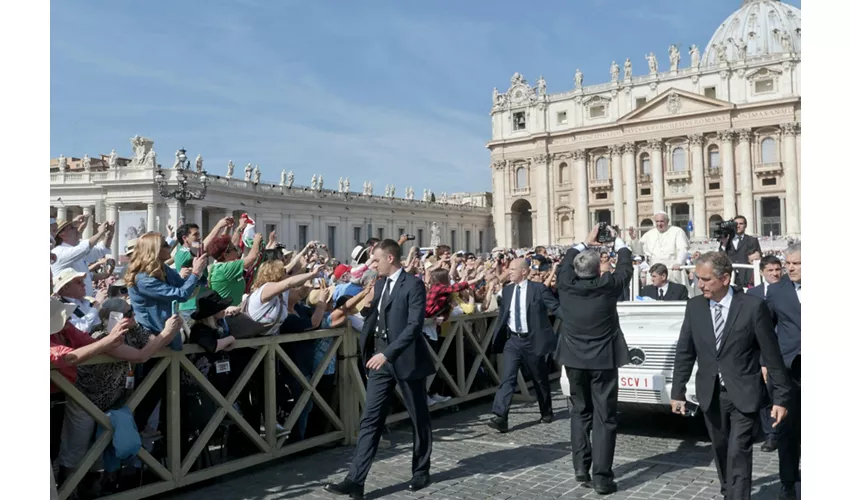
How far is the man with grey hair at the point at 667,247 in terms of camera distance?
9.81 m

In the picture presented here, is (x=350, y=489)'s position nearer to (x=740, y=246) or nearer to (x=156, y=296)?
(x=156, y=296)

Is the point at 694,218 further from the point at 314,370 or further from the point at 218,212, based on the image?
the point at 314,370

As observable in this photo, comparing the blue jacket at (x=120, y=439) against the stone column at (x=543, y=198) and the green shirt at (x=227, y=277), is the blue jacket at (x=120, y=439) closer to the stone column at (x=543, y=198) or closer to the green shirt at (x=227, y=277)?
the green shirt at (x=227, y=277)

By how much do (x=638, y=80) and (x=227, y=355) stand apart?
2527 inches

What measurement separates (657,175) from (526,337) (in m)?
58.7

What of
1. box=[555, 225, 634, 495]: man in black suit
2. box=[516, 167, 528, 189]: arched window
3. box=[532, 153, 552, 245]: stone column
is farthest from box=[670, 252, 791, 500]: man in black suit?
box=[516, 167, 528, 189]: arched window

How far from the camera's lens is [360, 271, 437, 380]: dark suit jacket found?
5598 mm

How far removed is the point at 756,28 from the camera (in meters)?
80.4

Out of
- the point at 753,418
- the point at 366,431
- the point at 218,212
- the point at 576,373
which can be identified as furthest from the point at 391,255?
the point at 218,212

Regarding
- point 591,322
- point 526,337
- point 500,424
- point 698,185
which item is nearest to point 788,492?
point 591,322

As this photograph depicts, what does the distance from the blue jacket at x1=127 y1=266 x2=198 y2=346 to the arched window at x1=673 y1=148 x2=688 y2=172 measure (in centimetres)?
6226

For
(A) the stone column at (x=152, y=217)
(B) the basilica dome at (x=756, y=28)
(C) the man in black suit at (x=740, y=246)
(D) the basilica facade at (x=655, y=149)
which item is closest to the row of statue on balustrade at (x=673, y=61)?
(D) the basilica facade at (x=655, y=149)

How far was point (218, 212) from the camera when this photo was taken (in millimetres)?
48406

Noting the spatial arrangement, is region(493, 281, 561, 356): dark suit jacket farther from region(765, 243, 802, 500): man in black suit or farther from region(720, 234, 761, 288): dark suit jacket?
region(720, 234, 761, 288): dark suit jacket
